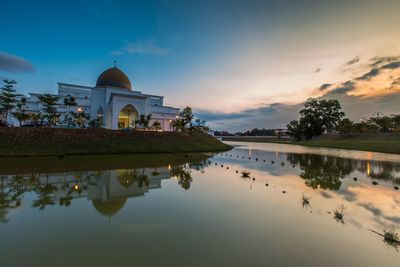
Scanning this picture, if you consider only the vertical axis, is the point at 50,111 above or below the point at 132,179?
above

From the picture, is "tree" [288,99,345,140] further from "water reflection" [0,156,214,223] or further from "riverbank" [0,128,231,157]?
"water reflection" [0,156,214,223]

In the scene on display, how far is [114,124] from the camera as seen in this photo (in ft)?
117

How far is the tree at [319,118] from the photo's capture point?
69.1 m

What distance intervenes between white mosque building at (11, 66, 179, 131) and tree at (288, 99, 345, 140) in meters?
53.4

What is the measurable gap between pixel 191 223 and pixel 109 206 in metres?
3.54

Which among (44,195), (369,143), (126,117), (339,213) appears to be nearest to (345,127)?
(369,143)

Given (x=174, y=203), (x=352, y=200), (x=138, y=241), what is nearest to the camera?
(x=138, y=241)

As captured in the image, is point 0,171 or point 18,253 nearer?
point 18,253

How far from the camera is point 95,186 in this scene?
10883 mm

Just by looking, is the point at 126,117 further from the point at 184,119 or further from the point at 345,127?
the point at 345,127

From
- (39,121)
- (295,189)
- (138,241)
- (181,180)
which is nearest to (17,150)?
(39,121)

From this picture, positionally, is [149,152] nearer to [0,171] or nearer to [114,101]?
[114,101]

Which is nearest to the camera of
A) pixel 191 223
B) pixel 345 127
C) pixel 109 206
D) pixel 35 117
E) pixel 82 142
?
pixel 191 223

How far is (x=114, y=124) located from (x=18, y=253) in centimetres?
3285
